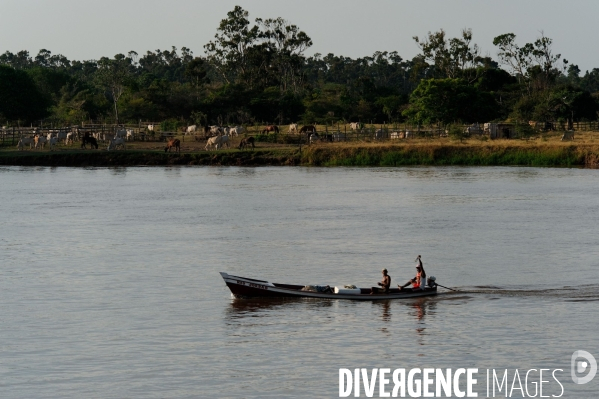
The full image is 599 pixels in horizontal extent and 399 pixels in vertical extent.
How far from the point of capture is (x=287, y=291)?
2625 centimetres

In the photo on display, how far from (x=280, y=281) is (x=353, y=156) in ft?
160

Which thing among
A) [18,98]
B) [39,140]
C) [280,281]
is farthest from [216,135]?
[280,281]

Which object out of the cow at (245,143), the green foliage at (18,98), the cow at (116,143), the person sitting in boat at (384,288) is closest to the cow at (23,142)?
the cow at (116,143)

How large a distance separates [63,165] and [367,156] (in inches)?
1071

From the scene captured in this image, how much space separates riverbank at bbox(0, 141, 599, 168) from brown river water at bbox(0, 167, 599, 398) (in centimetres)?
1497

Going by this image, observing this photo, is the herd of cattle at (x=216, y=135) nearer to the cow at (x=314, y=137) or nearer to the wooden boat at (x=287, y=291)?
the cow at (x=314, y=137)

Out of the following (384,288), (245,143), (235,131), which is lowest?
(384,288)

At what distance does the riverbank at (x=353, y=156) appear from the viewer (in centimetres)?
7375

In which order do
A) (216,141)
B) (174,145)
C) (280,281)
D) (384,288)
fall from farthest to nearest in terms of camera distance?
1. (216,141)
2. (174,145)
3. (280,281)
4. (384,288)

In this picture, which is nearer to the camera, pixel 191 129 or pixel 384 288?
pixel 384 288

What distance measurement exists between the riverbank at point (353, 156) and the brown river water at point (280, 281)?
1497cm

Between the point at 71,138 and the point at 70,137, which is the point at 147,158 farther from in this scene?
the point at 71,138

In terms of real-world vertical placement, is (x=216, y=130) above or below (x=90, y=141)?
above

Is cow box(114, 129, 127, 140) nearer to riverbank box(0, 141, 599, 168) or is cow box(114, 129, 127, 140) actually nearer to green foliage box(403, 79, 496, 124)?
riverbank box(0, 141, 599, 168)
